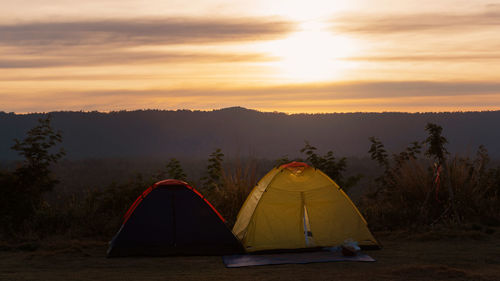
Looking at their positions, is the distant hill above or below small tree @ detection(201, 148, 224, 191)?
above

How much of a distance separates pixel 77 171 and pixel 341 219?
3623cm

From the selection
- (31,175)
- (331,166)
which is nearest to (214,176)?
(331,166)

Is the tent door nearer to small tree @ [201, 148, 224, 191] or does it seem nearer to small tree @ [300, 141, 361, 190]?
small tree @ [201, 148, 224, 191]

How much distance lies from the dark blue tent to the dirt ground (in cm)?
25

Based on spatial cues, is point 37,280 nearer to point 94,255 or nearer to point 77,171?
point 94,255

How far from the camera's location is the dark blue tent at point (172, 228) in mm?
9797

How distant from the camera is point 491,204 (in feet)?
42.3

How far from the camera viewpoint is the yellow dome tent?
32.9ft

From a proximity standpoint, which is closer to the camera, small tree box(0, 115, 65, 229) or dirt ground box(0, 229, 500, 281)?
dirt ground box(0, 229, 500, 281)

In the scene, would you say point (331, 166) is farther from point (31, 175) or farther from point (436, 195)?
point (31, 175)

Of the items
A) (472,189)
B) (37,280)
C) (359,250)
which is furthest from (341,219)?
(37,280)

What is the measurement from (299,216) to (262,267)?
1.72 m

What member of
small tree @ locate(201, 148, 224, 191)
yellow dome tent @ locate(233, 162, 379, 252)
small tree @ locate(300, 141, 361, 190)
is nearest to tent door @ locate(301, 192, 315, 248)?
yellow dome tent @ locate(233, 162, 379, 252)

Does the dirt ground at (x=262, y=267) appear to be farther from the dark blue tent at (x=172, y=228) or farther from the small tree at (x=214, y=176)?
the small tree at (x=214, y=176)
